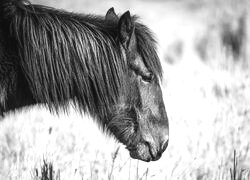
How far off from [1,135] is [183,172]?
2.41 m

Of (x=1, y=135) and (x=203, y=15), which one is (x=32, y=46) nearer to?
(x=1, y=135)

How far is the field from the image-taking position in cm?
464

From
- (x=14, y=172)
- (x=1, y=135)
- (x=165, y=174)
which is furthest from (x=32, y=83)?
(x=1, y=135)

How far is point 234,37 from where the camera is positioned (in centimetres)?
1258

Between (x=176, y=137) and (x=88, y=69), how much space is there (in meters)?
2.77

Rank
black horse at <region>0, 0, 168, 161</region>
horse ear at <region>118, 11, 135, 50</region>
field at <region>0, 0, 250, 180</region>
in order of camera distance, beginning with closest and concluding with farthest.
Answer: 1. black horse at <region>0, 0, 168, 161</region>
2. horse ear at <region>118, 11, 135, 50</region>
3. field at <region>0, 0, 250, 180</region>

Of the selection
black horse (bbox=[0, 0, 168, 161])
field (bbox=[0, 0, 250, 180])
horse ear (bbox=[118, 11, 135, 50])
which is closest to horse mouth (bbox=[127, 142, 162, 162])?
black horse (bbox=[0, 0, 168, 161])

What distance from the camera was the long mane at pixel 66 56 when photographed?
347 centimetres

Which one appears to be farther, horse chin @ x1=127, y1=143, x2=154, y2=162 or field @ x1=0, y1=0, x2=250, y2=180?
field @ x1=0, y1=0, x2=250, y2=180

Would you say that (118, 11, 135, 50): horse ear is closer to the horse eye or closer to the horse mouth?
the horse eye

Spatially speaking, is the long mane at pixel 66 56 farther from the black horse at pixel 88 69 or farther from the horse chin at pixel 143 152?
the horse chin at pixel 143 152

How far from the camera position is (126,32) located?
372 centimetres

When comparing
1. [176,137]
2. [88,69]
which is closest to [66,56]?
[88,69]

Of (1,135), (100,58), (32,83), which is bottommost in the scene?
(1,135)
